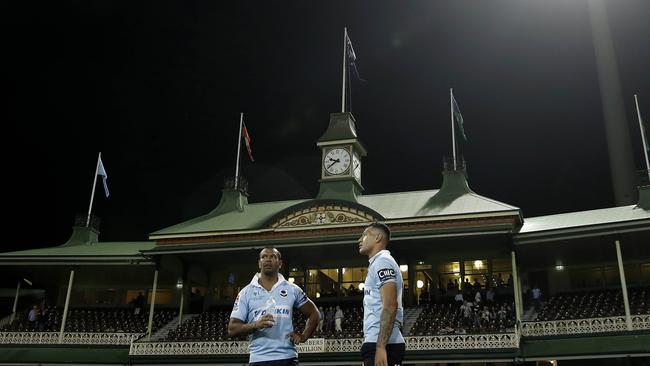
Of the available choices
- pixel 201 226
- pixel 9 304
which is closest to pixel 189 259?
pixel 201 226

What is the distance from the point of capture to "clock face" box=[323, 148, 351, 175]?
3384 centimetres

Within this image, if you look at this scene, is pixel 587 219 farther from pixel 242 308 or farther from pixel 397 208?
pixel 242 308

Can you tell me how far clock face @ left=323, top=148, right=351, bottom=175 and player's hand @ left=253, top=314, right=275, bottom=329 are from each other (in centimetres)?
2736

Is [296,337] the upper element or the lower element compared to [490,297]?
lower

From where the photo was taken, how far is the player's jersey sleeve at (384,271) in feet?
20.8

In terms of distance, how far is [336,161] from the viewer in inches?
1345

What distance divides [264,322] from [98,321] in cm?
3130

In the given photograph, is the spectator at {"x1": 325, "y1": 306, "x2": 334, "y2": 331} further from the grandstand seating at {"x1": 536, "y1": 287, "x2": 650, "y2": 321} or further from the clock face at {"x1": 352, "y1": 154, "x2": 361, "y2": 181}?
the grandstand seating at {"x1": 536, "y1": 287, "x2": 650, "y2": 321}

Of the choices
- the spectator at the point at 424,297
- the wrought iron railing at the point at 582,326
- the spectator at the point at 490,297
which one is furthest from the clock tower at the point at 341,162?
the wrought iron railing at the point at 582,326

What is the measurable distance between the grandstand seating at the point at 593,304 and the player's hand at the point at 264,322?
21411 millimetres

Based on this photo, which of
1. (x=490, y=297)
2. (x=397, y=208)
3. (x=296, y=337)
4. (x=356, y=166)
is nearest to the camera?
(x=296, y=337)

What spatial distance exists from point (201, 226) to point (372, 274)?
28.1 metres

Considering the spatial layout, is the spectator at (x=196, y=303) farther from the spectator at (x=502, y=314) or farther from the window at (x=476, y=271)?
the spectator at (x=502, y=314)

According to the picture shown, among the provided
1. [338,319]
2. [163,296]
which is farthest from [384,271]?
[163,296]
